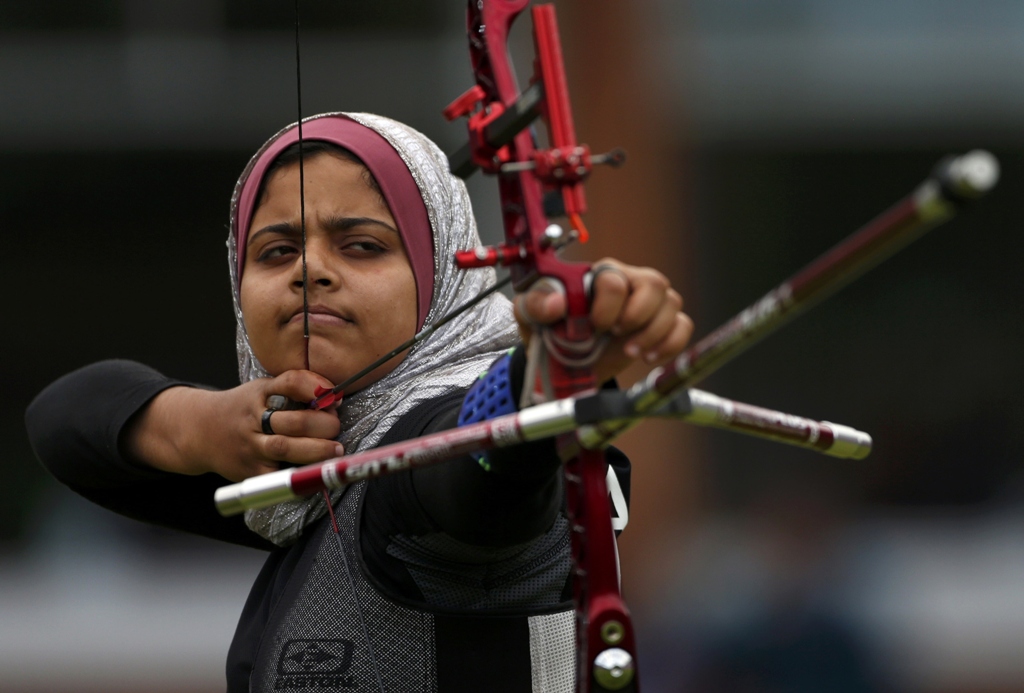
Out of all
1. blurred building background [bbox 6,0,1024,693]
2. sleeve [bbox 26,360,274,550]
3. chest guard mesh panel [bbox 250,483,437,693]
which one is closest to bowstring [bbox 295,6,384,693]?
chest guard mesh panel [bbox 250,483,437,693]

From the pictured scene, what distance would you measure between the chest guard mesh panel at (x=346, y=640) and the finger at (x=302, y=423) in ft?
0.21

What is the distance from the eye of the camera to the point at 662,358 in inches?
31.1

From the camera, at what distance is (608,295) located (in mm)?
764

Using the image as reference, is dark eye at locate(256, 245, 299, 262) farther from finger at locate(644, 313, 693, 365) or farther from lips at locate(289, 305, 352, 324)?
finger at locate(644, 313, 693, 365)

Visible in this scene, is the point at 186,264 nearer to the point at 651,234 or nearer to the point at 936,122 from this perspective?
the point at 651,234

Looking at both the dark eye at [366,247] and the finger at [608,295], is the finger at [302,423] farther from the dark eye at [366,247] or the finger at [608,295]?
the finger at [608,295]

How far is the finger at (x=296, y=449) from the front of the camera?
1.12m

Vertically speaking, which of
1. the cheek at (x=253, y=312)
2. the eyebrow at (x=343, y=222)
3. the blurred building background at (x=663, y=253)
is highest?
the blurred building background at (x=663, y=253)

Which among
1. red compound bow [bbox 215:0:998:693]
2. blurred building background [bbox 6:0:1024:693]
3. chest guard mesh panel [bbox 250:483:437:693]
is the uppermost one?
blurred building background [bbox 6:0:1024:693]

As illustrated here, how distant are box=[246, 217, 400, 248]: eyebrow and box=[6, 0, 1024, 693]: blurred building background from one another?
2.13m

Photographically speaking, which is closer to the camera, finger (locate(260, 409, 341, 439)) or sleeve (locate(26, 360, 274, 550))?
finger (locate(260, 409, 341, 439))

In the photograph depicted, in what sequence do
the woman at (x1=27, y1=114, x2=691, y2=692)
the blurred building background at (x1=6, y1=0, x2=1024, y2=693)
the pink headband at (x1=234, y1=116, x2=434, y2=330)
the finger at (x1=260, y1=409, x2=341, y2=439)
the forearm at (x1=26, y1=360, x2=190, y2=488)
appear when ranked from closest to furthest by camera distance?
the woman at (x1=27, y1=114, x2=691, y2=692)
the finger at (x1=260, y1=409, x2=341, y2=439)
the pink headband at (x1=234, y1=116, x2=434, y2=330)
the forearm at (x1=26, y1=360, x2=190, y2=488)
the blurred building background at (x1=6, y1=0, x2=1024, y2=693)

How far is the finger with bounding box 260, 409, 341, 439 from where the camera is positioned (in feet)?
3.70

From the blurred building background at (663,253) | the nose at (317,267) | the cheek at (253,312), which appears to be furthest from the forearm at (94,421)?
the blurred building background at (663,253)
